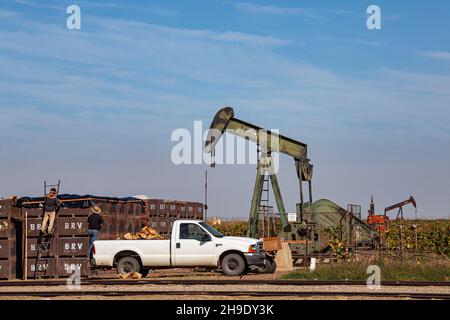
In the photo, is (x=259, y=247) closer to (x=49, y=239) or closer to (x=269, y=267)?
(x=269, y=267)

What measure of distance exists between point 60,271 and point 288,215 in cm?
1015

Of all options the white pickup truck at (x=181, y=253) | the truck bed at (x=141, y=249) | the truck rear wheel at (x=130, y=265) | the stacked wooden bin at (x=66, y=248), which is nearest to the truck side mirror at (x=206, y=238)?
the white pickup truck at (x=181, y=253)

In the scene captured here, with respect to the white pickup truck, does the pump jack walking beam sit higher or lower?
higher

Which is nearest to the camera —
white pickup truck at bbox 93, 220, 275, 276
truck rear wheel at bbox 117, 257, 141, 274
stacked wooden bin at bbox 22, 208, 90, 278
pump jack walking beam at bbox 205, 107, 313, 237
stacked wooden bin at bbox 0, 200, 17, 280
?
white pickup truck at bbox 93, 220, 275, 276

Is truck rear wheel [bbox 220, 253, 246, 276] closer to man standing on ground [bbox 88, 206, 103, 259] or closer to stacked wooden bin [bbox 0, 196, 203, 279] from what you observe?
man standing on ground [bbox 88, 206, 103, 259]

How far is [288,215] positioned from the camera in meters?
35.0

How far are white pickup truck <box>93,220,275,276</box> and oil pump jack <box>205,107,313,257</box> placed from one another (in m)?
8.86

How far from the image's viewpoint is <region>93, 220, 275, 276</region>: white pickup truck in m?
27.4

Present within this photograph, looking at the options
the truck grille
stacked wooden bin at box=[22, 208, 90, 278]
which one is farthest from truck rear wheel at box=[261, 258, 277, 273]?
stacked wooden bin at box=[22, 208, 90, 278]

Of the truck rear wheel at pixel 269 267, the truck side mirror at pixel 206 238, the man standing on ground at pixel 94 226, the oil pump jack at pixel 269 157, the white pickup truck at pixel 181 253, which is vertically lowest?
the truck rear wheel at pixel 269 267

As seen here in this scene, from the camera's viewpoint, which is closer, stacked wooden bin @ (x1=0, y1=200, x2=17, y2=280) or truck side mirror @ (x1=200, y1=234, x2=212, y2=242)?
truck side mirror @ (x1=200, y1=234, x2=212, y2=242)

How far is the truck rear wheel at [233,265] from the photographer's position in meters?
27.4

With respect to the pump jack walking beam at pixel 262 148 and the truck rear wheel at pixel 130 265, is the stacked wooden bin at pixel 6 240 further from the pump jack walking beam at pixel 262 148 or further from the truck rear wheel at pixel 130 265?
the pump jack walking beam at pixel 262 148
